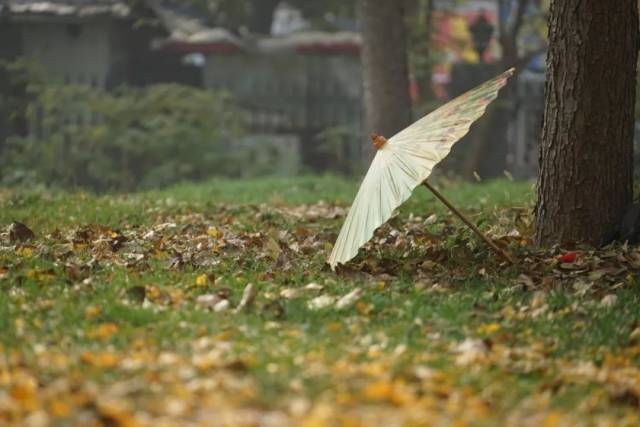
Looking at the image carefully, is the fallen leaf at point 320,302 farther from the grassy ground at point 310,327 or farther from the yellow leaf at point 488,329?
the yellow leaf at point 488,329

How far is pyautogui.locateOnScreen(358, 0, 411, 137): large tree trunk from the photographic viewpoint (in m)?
14.2

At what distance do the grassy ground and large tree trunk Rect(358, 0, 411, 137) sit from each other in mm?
5257

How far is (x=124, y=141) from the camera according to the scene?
17.7 meters

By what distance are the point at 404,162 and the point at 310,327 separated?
124 centimetres

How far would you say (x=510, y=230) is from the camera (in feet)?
26.7

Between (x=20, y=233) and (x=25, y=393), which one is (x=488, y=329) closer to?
(x=25, y=393)

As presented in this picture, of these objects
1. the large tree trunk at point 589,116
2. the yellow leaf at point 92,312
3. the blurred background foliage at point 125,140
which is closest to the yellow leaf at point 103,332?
the yellow leaf at point 92,312

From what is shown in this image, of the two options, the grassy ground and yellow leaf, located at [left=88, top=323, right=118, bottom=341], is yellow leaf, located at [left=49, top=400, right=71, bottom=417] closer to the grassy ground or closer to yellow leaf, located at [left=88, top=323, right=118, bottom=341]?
the grassy ground

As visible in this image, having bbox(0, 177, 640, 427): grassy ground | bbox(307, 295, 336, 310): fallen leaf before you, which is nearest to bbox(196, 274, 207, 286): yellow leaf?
bbox(0, 177, 640, 427): grassy ground

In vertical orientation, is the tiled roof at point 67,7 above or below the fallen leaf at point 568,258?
above

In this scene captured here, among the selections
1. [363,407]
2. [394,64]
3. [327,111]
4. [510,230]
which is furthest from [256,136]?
[363,407]

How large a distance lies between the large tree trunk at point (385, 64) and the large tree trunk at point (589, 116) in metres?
6.84

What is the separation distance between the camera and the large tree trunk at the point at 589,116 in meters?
7.29

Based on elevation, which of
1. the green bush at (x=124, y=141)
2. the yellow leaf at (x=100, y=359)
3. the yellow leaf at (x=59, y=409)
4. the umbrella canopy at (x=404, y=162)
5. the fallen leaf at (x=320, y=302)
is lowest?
the green bush at (x=124, y=141)
